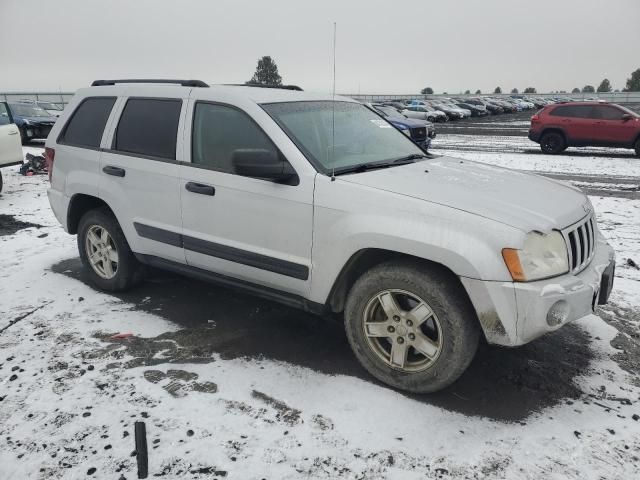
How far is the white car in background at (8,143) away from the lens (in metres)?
9.45

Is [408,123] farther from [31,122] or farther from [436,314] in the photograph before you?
[436,314]

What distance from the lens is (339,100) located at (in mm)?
4453

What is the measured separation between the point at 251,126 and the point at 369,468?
234 centimetres

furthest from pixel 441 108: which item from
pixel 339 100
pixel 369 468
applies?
pixel 369 468

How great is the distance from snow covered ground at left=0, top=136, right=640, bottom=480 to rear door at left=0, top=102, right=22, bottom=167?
235 inches

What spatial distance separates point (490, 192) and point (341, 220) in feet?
3.12

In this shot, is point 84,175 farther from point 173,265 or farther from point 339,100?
point 339,100

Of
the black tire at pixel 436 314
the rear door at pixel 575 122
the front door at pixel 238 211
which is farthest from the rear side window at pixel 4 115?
the rear door at pixel 575 122

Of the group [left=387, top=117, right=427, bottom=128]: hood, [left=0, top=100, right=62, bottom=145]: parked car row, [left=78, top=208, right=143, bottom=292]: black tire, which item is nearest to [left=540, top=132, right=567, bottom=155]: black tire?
[left=387, top=117, right=427, bottom=128]: hood

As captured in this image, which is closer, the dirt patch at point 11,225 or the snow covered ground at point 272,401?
the snow covered ground at point 272,401

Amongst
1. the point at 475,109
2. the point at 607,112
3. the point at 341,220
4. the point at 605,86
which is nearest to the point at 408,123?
the point at 607,112

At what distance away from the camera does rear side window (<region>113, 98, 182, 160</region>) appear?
4031 millimetres

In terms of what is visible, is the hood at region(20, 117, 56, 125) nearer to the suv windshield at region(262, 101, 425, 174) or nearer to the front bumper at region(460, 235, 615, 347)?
the suv windshield at region(262, 101, 425, 174)

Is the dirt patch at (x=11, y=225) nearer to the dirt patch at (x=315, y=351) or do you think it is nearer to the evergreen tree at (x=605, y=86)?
the dirt patch at (x=315, y=351)
